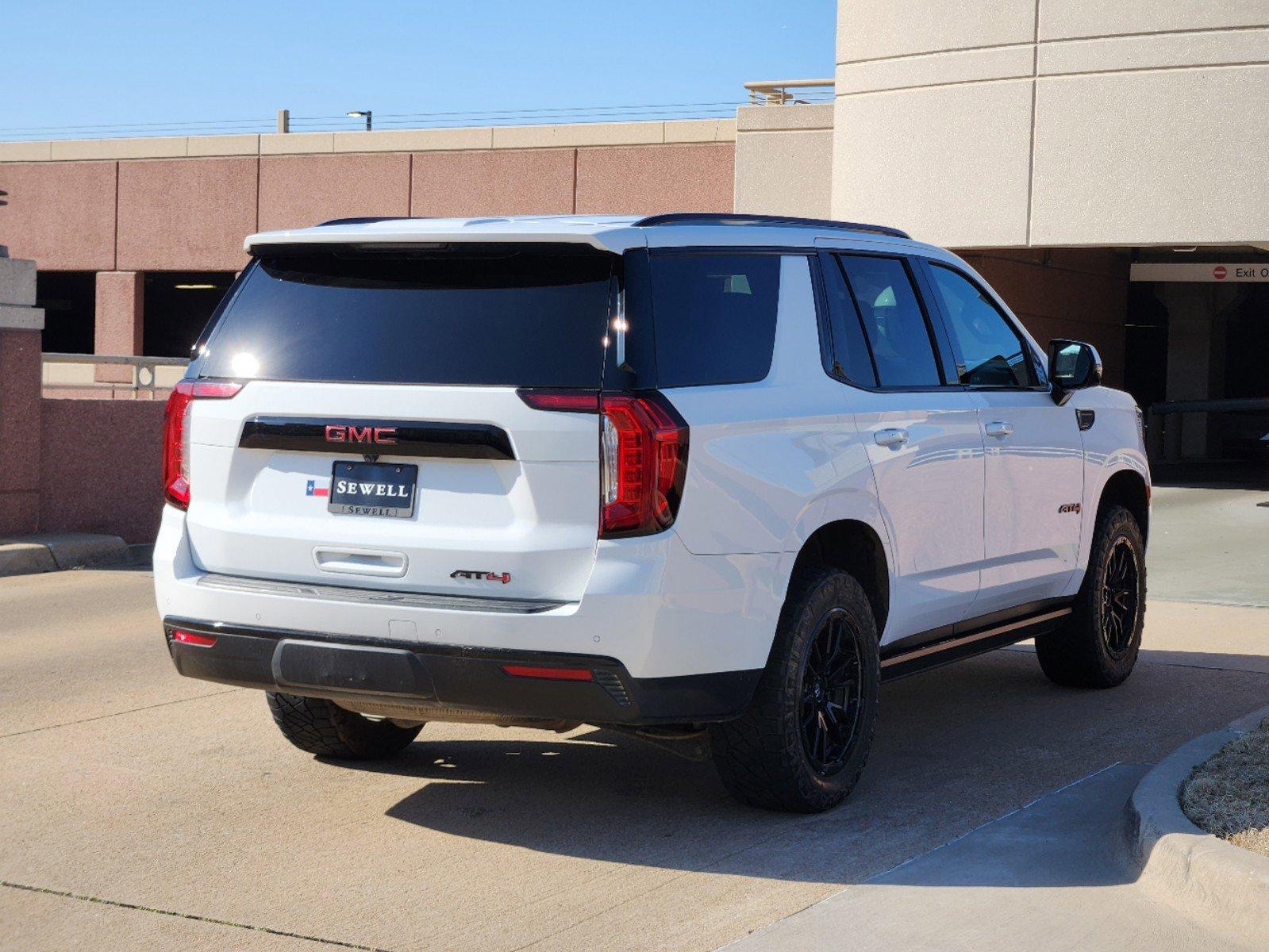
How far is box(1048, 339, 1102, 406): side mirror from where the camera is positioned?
7395 millimetres

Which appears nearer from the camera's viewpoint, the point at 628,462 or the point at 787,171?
the point at 628,462

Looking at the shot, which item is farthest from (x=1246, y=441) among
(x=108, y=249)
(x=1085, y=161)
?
(x=108, y=249)

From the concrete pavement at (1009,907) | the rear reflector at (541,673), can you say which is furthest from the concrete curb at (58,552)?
the concrete pavement at (1009,907)

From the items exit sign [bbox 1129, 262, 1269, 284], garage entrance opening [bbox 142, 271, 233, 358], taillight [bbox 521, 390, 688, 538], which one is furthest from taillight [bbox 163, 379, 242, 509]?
garage entrance opening [bbox 142, 271, 233, 358]

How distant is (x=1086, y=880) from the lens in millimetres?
5074

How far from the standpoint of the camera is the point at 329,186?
32125 millimetres

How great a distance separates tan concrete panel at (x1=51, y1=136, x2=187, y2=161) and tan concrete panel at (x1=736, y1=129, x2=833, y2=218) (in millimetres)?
12632

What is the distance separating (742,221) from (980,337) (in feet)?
5.48

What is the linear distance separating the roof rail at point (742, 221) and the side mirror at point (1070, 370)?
1092 millimetres

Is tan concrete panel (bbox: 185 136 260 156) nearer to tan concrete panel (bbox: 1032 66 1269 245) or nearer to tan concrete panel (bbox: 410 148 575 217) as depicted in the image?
tan concrete panel (bbox: 410 148 575 217)

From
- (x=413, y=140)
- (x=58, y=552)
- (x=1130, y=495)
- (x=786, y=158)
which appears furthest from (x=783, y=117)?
(x=1130, y=495)

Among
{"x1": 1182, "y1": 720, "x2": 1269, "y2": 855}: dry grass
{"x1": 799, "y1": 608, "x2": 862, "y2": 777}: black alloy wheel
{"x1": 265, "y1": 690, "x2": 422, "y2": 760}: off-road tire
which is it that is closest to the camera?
{"x1": 1182, "y1": 720, "x2": 1269, "y2": 855}: dry grass

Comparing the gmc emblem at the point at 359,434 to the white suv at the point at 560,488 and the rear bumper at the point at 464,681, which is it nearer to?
the white suv at the point at 560,488

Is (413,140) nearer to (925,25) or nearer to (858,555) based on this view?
(925,25)
